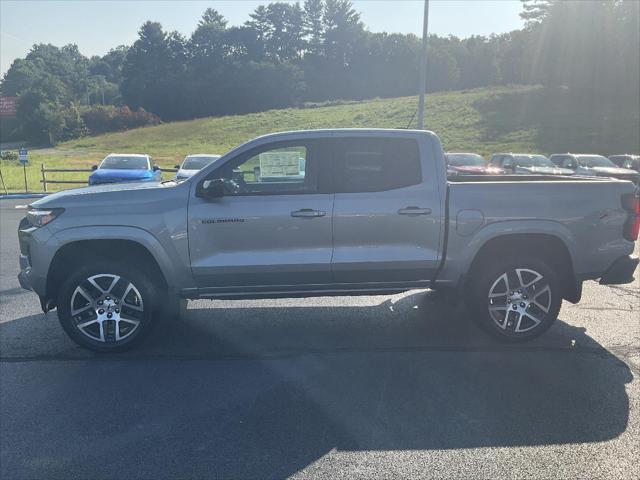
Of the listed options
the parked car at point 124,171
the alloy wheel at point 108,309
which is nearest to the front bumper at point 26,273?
the alloy wheel at point 108,309

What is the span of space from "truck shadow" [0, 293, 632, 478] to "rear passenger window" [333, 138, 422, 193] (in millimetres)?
1507

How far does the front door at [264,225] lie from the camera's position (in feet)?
16.1

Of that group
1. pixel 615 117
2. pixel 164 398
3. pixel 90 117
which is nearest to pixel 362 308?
pixel 164 398

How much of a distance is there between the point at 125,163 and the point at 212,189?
14.4m

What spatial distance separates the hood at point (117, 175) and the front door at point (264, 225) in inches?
476

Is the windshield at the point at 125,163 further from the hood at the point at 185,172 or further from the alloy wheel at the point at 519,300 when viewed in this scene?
the alloy wheel at the point at 519,300

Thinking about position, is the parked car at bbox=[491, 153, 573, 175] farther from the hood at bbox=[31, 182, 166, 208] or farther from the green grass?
the hood at bbox=[31, 182, 166, 208]

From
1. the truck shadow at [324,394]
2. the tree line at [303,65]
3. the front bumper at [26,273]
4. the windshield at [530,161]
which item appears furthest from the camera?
the tree line at [303,65]

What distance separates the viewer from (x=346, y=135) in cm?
517

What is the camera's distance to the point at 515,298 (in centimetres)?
523

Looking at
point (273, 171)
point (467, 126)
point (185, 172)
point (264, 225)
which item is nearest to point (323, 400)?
point (264, 225)

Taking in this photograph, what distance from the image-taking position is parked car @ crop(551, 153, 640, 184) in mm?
19594

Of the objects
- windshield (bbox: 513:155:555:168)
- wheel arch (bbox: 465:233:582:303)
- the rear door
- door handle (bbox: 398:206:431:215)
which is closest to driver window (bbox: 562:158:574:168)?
windshield (bbox: 513:155:555:168)

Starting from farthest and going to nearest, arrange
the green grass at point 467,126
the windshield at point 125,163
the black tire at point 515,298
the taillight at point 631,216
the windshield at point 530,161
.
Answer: the green grass at point 467,126
the windshield at point 530,161
the windshield at point 125,163
the taillight at point 631,216
the black tire at point 515,298
